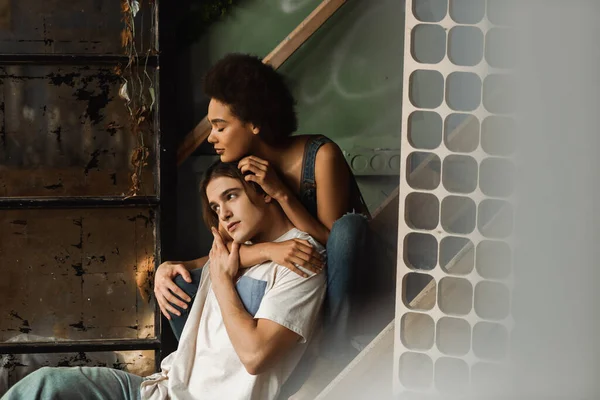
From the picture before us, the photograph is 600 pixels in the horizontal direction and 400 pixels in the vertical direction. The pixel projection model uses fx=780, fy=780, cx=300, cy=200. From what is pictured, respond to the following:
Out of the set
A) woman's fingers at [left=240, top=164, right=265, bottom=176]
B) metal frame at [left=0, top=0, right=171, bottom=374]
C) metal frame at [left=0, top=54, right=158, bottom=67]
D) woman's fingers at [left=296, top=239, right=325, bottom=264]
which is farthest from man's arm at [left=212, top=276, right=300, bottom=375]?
metal frame at [left=0, top=54, right=158, bottom=67]

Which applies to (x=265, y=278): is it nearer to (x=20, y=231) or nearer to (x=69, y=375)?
(x=69, y=375)

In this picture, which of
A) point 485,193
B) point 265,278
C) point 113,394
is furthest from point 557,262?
point 113,394

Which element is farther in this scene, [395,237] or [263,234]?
[395,237]

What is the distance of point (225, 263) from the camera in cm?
128

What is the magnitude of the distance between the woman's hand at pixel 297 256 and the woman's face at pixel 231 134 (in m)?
0.18

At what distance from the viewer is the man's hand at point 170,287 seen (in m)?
1.37

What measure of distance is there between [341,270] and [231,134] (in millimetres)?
298

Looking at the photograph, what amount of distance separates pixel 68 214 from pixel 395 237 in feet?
2.17

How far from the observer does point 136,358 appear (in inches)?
64.2

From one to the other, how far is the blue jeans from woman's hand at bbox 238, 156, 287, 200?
109mm

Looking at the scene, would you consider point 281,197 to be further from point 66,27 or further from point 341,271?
point 66,27

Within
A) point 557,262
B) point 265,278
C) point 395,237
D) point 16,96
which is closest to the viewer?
point 557,262

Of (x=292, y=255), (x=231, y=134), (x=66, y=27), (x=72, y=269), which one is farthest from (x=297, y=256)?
(x=66, y=27)

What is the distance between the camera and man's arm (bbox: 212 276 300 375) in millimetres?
1175
